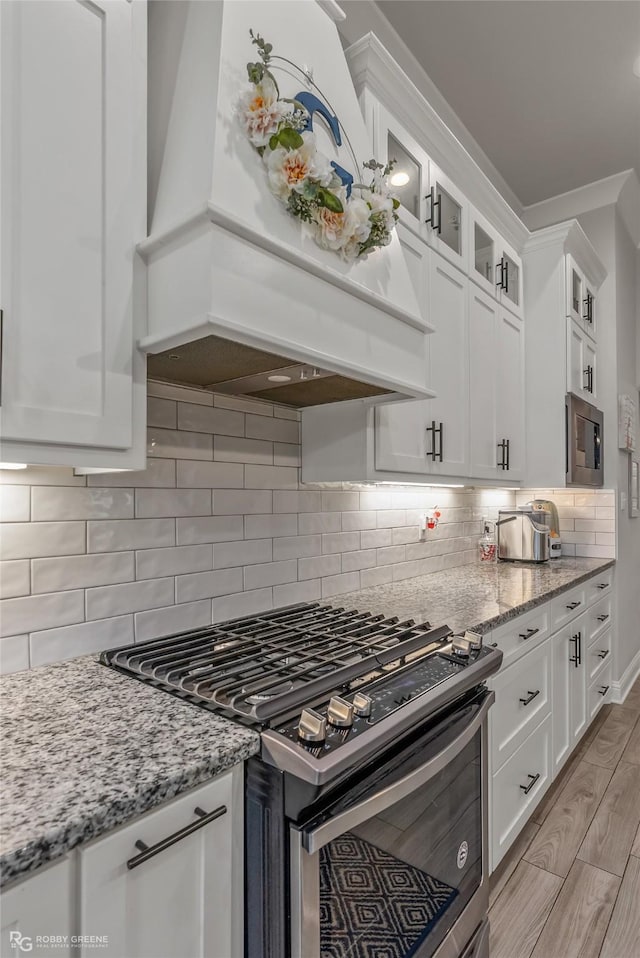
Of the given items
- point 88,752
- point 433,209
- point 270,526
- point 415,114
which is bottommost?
point 88,752

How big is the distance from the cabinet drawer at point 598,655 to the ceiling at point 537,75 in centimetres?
282

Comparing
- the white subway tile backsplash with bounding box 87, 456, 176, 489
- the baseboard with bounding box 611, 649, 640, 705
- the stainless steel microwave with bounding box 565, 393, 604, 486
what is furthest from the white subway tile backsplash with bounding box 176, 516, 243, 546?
the baseboard with bounding box 611, 649, 640, 705

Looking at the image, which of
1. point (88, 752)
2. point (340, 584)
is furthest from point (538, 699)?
point (88, 752)

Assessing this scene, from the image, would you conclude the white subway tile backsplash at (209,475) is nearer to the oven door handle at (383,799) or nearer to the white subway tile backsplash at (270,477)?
the white subway tile backsplash at (270,477)

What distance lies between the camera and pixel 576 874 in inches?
74.5

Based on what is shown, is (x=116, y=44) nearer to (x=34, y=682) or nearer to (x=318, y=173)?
(x=318, y=173)

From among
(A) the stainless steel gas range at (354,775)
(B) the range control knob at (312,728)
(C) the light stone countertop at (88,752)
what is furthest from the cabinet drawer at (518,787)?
(C) the light stone countertop at (88,752)

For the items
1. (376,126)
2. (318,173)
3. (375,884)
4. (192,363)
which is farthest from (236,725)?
(376,126)

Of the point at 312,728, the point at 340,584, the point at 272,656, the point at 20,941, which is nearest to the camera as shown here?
the point at 20,941

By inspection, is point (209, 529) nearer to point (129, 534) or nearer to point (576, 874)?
point (129, 534)

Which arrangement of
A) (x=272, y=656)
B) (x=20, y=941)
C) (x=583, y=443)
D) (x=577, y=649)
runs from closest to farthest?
(x=20, y=941)
(x=272, y=656)
(x=577, y=649)
(x=583, y=443)

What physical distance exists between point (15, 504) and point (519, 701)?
177 cm

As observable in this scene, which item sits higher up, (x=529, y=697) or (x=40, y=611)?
(x=40, y=611)

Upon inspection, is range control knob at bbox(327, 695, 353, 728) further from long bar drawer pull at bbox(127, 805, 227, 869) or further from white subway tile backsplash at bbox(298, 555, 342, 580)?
white subway tile backsplash at bbox(298, 555, 342, 580)
